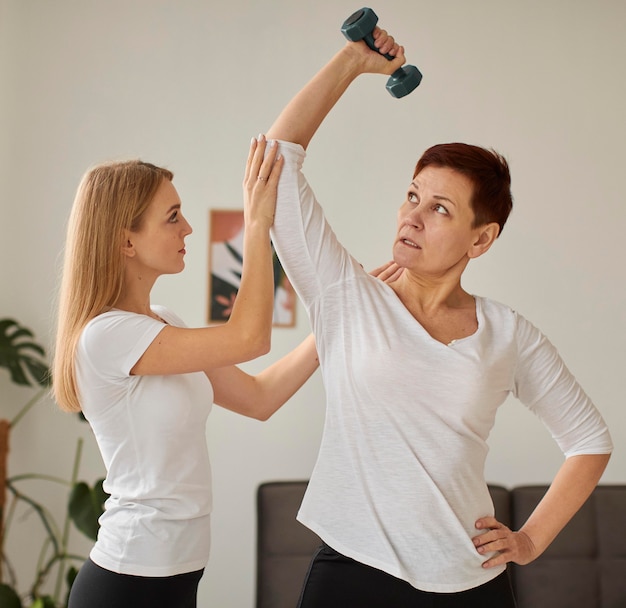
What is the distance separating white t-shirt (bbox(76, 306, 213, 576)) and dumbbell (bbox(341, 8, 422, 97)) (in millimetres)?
639

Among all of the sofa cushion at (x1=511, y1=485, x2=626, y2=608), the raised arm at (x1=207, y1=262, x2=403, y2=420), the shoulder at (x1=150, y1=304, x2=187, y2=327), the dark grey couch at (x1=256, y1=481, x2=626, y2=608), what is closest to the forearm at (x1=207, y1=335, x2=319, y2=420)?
the raised arm at (x1=207, y1=262, x2=403, y2=420)

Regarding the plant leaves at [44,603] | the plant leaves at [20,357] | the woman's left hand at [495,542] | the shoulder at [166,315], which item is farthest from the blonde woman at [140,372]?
the plant leaves at [20,357]

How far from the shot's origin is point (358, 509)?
4.53 feet

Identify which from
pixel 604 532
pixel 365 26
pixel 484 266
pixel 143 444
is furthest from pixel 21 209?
pixel 604 532

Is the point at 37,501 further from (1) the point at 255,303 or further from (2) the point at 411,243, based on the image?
(2) the point at 411,243

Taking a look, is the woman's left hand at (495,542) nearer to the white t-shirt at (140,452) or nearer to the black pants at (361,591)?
the black pants at (361,591)

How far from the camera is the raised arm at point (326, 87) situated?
140 cm

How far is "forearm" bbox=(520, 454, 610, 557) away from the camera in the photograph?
1705 mm

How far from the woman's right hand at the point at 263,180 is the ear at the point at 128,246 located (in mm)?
363

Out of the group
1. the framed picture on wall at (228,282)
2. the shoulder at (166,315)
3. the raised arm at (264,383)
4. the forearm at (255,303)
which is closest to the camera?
the forearm at (255,303)

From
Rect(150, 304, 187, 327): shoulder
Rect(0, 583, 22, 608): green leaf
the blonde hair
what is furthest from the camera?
Rect(0, 583, 22, 608): green leaf

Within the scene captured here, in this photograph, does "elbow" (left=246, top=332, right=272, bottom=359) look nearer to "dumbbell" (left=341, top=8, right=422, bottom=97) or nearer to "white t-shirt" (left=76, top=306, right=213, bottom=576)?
"white t-shirt" (left=76, top=306, right=213, bottom=576)

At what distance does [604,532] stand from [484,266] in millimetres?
1126

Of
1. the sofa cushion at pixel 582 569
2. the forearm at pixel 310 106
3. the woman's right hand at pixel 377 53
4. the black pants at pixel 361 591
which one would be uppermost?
the woman's right hand at pixel 377 53
